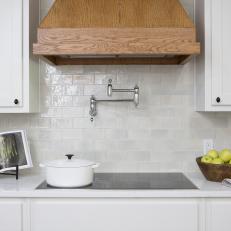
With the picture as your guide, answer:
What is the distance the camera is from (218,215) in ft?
6.70

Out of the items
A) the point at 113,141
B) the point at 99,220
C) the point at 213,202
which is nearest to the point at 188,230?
the point at 213,202

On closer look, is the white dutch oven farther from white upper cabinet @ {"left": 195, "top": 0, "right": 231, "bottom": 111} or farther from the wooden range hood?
white upper cabinet @ {"left": 195, "top": 0, "right": 231, "bottom": 111}

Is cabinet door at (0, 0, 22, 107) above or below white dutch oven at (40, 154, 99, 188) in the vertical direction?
above

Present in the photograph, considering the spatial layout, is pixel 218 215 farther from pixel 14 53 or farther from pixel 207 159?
pixel 14 53

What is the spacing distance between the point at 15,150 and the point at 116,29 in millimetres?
1105

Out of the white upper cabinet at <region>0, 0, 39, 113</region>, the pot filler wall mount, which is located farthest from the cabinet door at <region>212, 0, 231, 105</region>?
the white upper cabinet at <region>0, 0, 39, 113</region>

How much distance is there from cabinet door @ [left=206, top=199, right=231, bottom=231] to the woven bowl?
216 mm

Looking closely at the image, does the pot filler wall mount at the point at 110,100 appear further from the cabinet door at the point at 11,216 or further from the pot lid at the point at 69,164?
the cabinet door at the point at 11,216

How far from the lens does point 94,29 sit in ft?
6.81

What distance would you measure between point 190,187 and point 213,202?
0.52 feet

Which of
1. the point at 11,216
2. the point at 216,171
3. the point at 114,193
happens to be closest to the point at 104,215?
the point at 114,193

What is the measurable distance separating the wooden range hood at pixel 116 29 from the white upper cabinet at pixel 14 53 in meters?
0.23

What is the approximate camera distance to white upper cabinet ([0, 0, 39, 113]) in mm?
2277

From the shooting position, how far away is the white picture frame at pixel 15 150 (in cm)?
241
